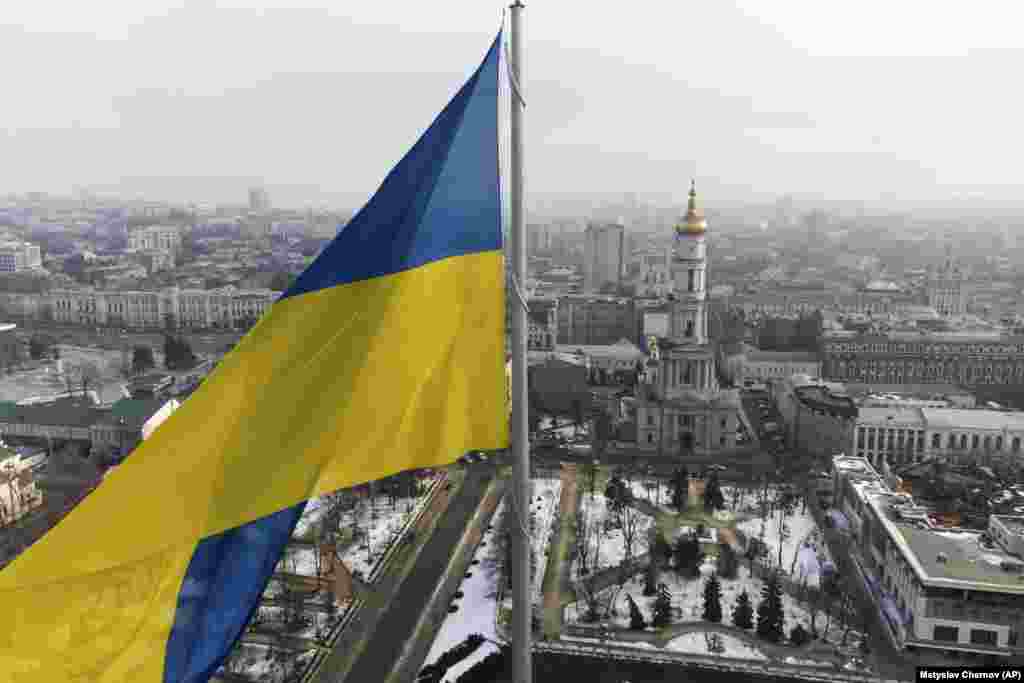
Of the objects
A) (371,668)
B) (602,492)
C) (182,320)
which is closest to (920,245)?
(182,320)

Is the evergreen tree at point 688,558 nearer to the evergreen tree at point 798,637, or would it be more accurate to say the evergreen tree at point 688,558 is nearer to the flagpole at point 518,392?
the evergreen tree at point 798,637

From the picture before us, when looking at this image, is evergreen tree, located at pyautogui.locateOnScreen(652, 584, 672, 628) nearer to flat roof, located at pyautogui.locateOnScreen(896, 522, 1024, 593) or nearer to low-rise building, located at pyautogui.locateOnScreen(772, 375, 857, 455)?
flat roof, located at pyautogui.locateOnScreen(896, 522, 1024, 593)

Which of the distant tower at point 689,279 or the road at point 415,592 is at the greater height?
the distant tower at point 689,279

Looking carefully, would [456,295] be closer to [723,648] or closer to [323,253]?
[323,253]

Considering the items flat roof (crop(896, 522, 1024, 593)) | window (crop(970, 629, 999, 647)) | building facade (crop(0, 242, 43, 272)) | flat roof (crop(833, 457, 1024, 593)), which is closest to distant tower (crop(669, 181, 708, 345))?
flat roof (crop(833, 457, 1024, 593))

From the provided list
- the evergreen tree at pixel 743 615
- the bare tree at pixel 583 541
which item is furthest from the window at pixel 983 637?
the bare tree at pixel 583 541

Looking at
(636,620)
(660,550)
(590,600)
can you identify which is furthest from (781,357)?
(636,620)

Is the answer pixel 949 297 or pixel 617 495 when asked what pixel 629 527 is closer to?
pixel 617 495

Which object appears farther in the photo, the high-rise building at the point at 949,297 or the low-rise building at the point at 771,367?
the high-rise building at the point at 949,297
